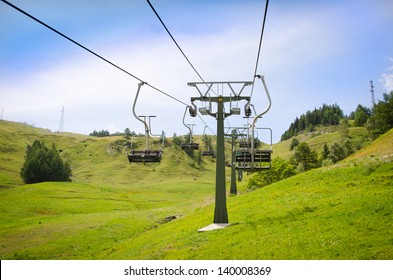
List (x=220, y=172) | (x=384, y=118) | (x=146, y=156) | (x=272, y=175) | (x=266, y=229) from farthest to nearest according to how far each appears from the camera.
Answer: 1. (x=384, y=118)
2. (x=272, y=175)
3. (x=146, y=156)
4. (x=220, y=172)
5. (x=266, y=229)

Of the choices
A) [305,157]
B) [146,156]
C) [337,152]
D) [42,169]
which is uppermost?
[337,152]

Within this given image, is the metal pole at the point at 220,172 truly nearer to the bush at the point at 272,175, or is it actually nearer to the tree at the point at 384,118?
the bush at the point at 272,175

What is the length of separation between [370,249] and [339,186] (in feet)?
59.0

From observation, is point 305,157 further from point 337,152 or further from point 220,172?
point 220,172

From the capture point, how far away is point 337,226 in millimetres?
16688

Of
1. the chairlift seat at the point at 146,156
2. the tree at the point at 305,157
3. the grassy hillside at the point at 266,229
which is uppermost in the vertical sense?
the tree at the point at 305,157

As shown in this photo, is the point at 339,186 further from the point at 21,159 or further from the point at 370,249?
the point at 21,159

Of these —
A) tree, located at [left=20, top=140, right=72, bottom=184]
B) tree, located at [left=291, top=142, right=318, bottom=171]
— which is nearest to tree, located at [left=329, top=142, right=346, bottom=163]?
tree, located at [left=291, top=142, right=318, bottom=171]

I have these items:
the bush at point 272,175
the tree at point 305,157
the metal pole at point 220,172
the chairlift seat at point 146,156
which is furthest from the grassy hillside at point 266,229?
the tree at point 305,157

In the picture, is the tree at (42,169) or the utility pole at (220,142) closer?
the utility pole at (220,142)

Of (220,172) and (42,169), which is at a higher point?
(220,172)

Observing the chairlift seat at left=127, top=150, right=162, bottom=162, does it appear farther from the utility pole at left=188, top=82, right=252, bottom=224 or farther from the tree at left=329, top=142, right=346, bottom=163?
the tree at left=329, top=142, right=346, bottom=163

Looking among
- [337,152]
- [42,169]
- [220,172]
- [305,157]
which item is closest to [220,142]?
[220,172]
